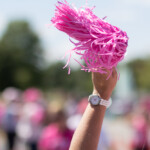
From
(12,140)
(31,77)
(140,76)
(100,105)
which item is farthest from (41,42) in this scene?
(100,105)

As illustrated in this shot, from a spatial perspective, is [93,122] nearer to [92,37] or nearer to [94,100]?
[94,100]

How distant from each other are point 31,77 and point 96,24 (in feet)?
197

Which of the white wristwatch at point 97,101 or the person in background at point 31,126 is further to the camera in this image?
the person in background at point 31,126

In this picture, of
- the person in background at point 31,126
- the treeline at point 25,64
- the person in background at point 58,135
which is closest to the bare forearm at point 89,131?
the person in background at point 58,135

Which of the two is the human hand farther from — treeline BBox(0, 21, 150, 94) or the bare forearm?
treeline BBox(0, 21, 150, 94)

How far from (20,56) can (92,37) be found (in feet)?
196

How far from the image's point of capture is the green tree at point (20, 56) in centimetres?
5903

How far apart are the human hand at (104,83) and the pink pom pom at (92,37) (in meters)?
0.06

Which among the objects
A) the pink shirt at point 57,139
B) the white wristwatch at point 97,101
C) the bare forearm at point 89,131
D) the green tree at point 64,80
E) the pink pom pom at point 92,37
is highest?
the pink pom pom at point 92,37

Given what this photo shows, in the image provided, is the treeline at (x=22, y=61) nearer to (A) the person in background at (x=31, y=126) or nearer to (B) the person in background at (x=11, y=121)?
(B) the person in background at (x=11, y=121)

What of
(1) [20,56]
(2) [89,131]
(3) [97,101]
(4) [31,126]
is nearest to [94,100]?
(3) [97,101]

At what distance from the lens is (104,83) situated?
1650mm

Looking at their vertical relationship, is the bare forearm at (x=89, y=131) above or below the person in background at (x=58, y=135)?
above

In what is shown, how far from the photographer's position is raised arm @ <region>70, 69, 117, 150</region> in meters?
1.62
